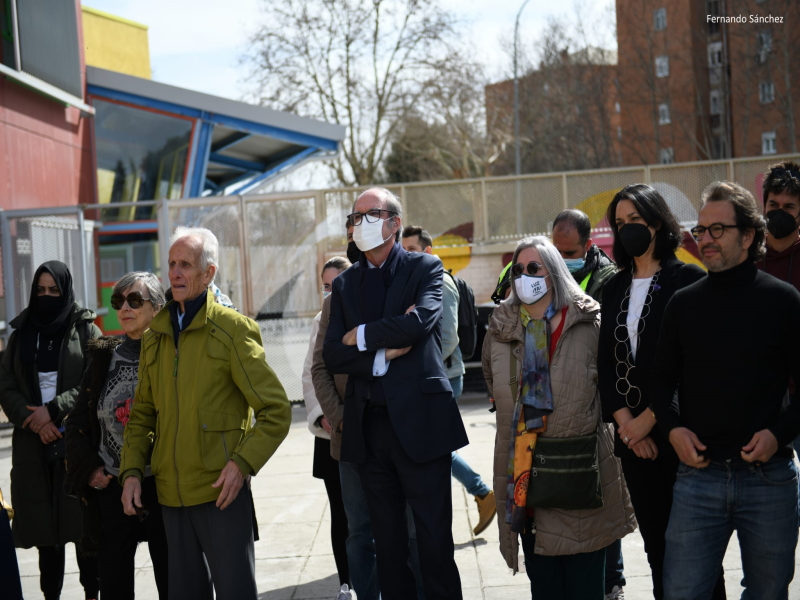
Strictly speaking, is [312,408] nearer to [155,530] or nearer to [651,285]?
[155,530]

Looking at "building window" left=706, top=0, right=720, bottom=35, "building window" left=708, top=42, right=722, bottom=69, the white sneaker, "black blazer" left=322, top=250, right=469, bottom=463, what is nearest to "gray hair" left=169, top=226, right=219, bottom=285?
"black blazer" left=322, top=250, right=469, bottom=463

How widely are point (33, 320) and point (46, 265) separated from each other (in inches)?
13.9

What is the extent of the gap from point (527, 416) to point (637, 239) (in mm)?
949

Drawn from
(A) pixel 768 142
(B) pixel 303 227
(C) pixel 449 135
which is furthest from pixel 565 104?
(B) pixel 303 227

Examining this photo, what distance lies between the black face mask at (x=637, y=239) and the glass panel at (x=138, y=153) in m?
14.3

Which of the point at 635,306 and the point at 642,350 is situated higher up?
the point at 635,306

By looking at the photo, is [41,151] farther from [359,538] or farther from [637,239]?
[637,239]

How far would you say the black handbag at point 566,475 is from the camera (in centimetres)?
382

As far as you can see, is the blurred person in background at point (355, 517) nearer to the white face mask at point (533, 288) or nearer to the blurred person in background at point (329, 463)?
the blurred person in background at point (329, 463)

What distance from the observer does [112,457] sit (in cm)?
448

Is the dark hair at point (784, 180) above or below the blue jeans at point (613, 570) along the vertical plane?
above

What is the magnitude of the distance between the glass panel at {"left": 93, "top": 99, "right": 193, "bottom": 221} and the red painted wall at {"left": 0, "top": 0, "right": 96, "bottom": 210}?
68cm

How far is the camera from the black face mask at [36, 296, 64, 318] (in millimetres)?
5387

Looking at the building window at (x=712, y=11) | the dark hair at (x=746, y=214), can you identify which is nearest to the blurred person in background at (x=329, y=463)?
the dark hair at (x=746, y=214)
